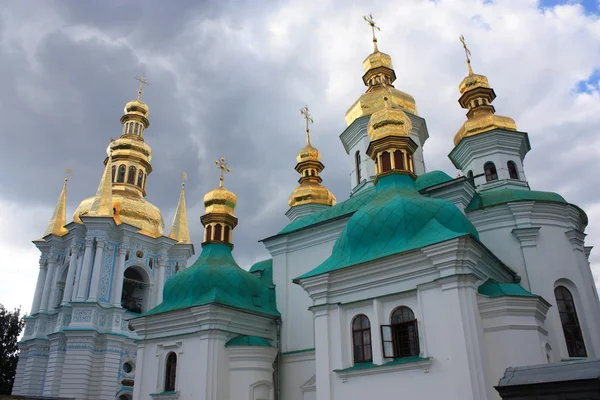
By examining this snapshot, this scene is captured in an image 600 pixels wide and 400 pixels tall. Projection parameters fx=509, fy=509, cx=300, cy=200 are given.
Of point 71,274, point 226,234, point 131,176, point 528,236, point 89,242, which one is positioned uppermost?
point 131,176

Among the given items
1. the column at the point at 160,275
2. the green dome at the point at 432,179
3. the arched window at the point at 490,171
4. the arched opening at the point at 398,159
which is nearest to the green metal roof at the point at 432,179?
the green dome at the point at 432,179

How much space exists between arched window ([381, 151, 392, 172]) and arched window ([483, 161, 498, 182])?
19.6ft

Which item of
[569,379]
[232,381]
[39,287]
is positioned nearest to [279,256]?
[232,381]

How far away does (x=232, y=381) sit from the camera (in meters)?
13.1

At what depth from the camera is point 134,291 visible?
26953 millimetres

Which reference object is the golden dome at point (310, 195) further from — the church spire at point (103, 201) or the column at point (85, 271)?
the column at point (85, 271)

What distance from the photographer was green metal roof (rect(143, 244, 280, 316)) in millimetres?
14094

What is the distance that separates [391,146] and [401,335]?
5.38 m

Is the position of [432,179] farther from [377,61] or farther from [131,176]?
[131,176]

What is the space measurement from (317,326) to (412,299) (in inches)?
86.0

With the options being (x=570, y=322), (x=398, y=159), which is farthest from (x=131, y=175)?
(x=570, y=322)

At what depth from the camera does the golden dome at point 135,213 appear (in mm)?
26422

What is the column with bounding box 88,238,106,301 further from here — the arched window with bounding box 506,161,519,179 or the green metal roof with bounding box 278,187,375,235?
the arched window with bounding box 506,161,519,179

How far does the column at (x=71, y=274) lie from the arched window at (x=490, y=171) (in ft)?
62.2
